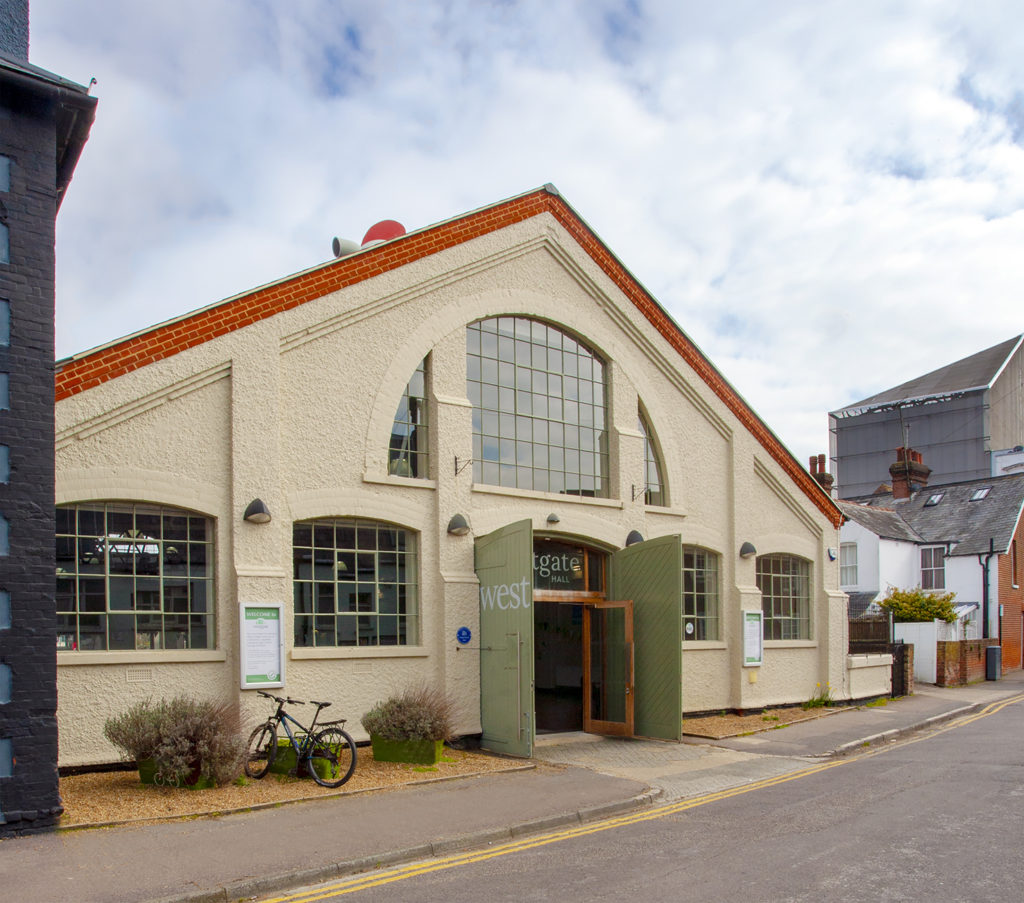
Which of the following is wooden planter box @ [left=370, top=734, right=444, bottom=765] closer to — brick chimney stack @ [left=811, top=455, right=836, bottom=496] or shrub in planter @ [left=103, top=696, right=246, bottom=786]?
shrub in planter @ [left=103, top=696, right=246, bottom=786]

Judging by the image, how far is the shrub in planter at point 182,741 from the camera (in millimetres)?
9906

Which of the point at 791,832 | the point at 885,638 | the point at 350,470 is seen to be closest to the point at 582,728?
the point at 350,470

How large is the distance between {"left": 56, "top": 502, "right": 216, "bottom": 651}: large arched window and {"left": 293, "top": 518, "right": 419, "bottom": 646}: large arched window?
4.19 ft

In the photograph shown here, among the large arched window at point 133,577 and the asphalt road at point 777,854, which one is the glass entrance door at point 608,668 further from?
the large arched window at point 133,577

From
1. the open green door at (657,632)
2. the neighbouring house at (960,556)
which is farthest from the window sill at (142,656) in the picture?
the neighbouring house at (960,556)

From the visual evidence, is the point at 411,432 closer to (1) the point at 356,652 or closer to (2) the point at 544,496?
(2) the point at 544,496

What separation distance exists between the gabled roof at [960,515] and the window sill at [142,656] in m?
25.8

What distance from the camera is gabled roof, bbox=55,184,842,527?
11.2 meters

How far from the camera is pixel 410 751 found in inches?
470

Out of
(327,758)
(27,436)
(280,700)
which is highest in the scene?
(27,436)

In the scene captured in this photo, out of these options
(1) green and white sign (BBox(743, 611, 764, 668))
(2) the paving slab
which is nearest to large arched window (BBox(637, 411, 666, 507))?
(1) green and white sign (BBox(743, 611, 764, 668))

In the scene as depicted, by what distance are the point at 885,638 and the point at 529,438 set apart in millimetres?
13445

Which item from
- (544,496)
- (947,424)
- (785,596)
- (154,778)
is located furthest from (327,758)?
(947,424)

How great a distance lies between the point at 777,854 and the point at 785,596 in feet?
39.5
